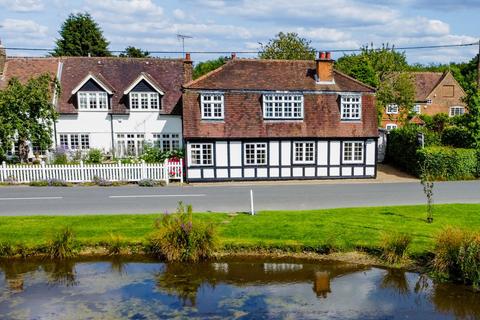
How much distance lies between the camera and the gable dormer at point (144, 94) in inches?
1304

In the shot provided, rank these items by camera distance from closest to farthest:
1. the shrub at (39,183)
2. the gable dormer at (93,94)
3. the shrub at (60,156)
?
the shrub at (39,183) < the shrub at (60,156) < the gable dormer at (93,94)

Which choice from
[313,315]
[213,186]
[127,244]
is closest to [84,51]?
[213,186]

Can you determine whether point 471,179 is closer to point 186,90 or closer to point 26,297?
point 186,90

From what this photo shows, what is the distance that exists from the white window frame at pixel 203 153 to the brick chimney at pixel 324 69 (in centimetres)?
798

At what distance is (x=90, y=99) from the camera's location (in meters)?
33.1

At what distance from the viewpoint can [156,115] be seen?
33844 millimetres

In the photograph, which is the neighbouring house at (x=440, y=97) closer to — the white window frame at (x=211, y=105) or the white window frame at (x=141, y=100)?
the white window frame at (x=141, y=100)

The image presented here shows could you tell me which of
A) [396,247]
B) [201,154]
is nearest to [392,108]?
[201,154]

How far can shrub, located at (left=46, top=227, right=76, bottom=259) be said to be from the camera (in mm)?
15758

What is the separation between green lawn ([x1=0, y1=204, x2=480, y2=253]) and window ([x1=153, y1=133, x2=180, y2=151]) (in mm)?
15801

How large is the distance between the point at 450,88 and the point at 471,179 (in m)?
31.5

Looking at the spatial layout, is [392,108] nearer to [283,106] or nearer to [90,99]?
[283,106]

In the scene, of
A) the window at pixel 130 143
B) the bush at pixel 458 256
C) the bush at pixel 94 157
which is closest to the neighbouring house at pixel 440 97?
the window at pixel 130 143

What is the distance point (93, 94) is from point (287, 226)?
20900mm
